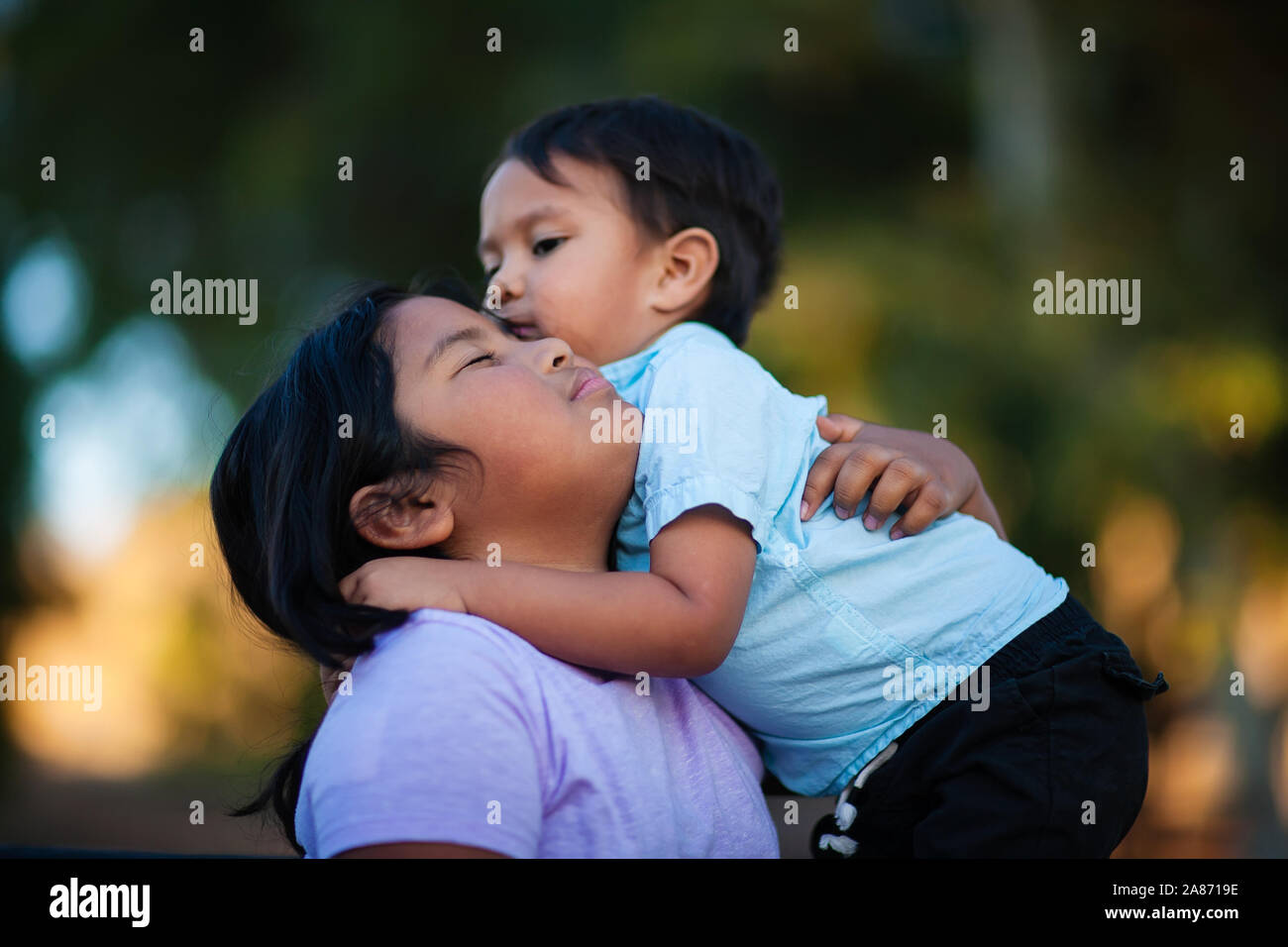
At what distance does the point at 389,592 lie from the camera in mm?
1528

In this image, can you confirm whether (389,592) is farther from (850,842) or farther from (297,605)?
(850,842)

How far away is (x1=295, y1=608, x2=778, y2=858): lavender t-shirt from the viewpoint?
1301 mm

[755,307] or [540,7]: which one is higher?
[540,7]

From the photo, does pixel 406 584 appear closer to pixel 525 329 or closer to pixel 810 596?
pixel 810 596

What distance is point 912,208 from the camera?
6.36 meters

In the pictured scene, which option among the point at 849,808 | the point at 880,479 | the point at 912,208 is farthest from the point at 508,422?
the point at 912,208

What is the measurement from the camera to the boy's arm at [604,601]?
1.51 metres

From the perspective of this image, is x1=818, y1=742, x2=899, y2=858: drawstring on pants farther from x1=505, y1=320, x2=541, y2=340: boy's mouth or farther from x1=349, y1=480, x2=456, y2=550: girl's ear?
x1=505, y1=320, x2=541, y2=340: boy's mouth

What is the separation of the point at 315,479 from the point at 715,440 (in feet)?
2.01

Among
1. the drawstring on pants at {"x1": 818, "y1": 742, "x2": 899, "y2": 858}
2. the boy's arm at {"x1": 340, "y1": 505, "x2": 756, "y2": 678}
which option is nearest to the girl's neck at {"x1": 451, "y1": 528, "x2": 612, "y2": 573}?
the boy's arm at {"x1": 340, "y1": 505, "x2": 756, "y2": 678}

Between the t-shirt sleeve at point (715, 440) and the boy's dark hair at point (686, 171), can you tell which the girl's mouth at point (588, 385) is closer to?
the t-shirt sleeve at point (715, 440)

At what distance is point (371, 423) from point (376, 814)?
62 centimetres

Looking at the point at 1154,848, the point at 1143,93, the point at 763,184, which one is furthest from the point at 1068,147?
the point at 763,184

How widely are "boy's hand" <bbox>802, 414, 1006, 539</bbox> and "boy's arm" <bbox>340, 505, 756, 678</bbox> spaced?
32 cm
